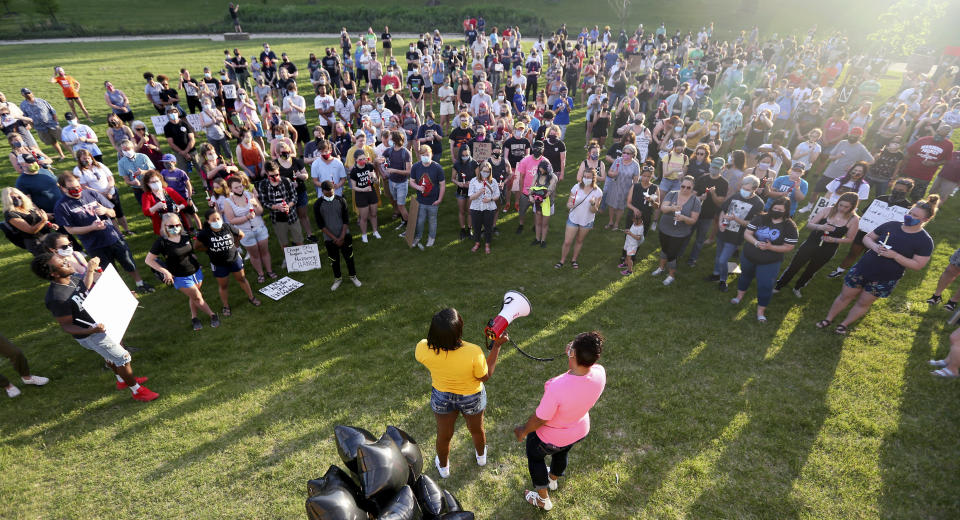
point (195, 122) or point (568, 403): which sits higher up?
point (195, 122)

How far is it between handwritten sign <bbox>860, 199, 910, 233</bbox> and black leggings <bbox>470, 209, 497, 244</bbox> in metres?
6.62

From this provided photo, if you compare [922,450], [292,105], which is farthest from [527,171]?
[292,105]

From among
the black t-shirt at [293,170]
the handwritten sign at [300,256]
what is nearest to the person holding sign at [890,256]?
the handwritten sign at [300,256]

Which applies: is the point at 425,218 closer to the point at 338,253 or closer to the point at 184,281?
the point at 338,253

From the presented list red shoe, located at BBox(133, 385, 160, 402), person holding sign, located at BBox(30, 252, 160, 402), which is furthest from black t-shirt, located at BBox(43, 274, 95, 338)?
red shoe, located at BBox(133, 385, 160, 402)

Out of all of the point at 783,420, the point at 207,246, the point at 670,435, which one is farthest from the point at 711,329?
the point at 207,246

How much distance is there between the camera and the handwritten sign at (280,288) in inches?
319

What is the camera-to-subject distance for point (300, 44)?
32.1 meters

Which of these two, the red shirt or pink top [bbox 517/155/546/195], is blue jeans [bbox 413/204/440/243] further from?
the red shirt

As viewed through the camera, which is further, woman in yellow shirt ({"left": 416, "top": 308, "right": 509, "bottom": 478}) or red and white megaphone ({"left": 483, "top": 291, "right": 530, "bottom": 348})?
red and white megaphone ({"left": 483, "top": 291, "right": 530, "bottom": 348})

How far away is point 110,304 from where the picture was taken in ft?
17.6

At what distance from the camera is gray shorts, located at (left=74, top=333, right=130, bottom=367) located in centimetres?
532

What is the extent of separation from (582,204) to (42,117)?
1599 centimetres

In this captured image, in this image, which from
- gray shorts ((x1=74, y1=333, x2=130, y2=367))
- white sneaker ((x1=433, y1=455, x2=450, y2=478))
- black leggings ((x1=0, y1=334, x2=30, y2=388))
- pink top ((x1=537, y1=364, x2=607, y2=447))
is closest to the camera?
pink top ((x1=537, y1=364, x2=607, y2=447))
